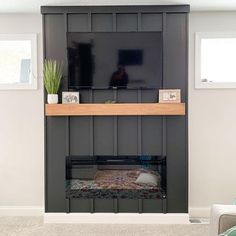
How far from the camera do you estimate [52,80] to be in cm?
388

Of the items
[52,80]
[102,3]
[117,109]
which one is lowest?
[117,109]

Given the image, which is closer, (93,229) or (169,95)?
(93,229)

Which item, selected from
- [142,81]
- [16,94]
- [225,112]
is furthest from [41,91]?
[225,112]

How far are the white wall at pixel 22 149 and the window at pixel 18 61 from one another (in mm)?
78

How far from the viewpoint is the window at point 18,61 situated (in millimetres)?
4328

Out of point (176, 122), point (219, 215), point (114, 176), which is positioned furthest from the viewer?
point (114, 176)

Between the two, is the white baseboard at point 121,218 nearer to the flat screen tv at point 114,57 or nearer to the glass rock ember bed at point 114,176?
the glass rock ember bed at point 114,176

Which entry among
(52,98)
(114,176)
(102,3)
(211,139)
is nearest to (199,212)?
(211,139)

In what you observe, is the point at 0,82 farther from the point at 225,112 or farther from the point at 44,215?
the point at 225,112

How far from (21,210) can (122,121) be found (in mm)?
1754

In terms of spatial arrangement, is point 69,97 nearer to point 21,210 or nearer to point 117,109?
point 117,109

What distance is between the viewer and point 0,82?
14.4ft

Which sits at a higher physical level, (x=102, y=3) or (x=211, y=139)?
(x=102, y=3)

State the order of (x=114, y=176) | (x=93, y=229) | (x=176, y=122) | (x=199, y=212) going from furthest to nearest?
(x=199, y=212) → (x=114, y=176) → (x=176, y=122) → (x=93, y=229)
